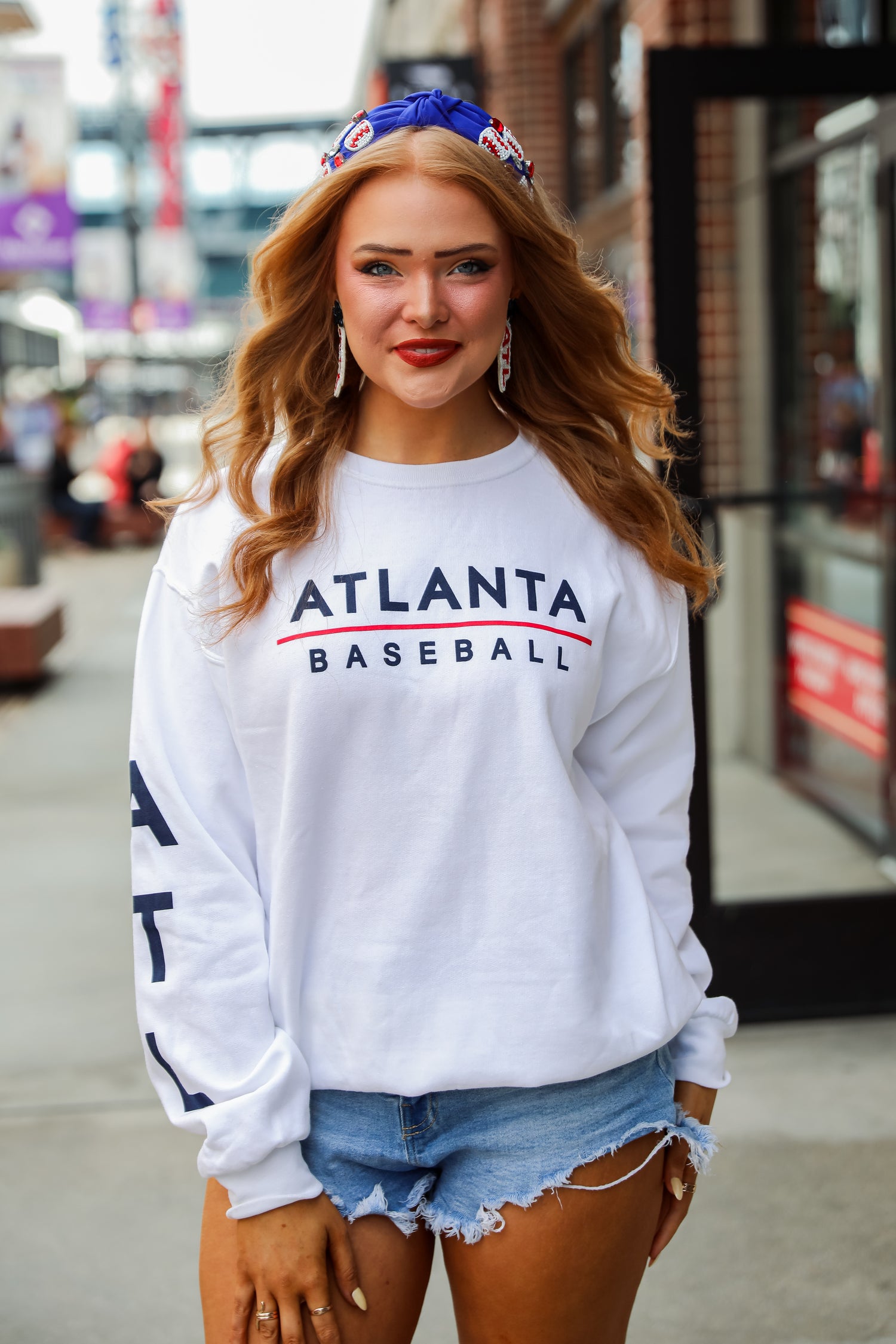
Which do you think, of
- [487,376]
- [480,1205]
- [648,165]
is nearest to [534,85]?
[648,165]

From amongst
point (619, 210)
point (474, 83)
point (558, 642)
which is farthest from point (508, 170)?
point (474, 83)

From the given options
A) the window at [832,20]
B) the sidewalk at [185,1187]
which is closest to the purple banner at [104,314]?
the window at [832,20]

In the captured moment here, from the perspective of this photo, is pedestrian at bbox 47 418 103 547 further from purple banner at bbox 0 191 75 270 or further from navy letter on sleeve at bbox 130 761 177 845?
navy letter on sleeve at bbox 130 761 177 845

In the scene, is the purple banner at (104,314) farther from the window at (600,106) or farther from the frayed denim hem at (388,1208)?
the frayed denim hem at (388,1208)

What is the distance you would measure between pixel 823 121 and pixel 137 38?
23827mm

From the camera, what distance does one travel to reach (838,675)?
16.7ft

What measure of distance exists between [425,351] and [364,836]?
0.52 m

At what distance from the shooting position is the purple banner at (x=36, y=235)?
1366 centimetres

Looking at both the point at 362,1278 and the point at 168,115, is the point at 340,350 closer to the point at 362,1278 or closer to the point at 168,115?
the point at 362,1278

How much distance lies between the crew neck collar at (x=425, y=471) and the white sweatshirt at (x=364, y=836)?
0.05 meters

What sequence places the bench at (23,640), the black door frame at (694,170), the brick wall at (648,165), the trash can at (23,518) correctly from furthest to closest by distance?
the trash can at (23,518), the bench at (23,640), the brick wall at (648,165), the black door frame at (694,170)

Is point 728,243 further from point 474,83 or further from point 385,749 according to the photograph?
point 474,83

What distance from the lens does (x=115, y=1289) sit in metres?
3.01

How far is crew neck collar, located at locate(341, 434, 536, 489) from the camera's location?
1631mm
